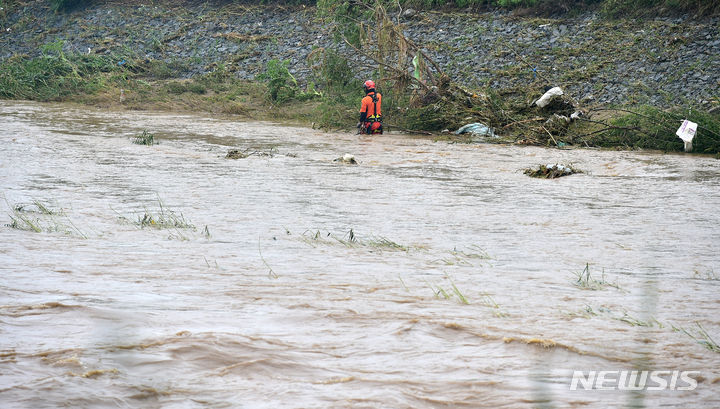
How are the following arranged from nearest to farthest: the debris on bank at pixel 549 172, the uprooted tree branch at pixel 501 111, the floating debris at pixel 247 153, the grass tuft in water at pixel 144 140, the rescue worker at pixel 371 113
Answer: the debris on bank at pixel 549 172, the floating debris at pixel 247 153, the grass tuft in water at pixel 144 140, the uprooted tree branch at pixel 501 111, the rescue worker at pixel 371 113

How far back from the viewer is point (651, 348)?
3006 millimetres

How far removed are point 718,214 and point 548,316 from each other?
472 centimetres

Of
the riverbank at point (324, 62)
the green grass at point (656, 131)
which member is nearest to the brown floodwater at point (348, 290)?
the green grass at point (656, 131)

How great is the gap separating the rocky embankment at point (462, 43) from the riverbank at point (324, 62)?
0.05m

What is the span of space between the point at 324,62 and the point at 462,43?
5066 millimetres

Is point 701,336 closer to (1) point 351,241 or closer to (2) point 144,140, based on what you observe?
(1) point 351,241

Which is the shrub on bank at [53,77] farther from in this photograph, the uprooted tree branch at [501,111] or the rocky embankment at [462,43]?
the uprooted tree branch at [501,111]

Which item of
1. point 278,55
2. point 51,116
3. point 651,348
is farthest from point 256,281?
point 278,55

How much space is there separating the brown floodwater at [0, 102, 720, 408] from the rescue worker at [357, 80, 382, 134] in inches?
237

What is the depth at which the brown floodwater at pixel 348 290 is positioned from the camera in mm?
2531

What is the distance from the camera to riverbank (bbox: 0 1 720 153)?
53.0ft

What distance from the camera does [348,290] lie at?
155 inches

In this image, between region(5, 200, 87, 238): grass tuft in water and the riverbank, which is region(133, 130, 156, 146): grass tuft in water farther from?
region(5, 200, 87, 238): grass tuft in water

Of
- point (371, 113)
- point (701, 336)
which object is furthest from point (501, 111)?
point (701, 336)
